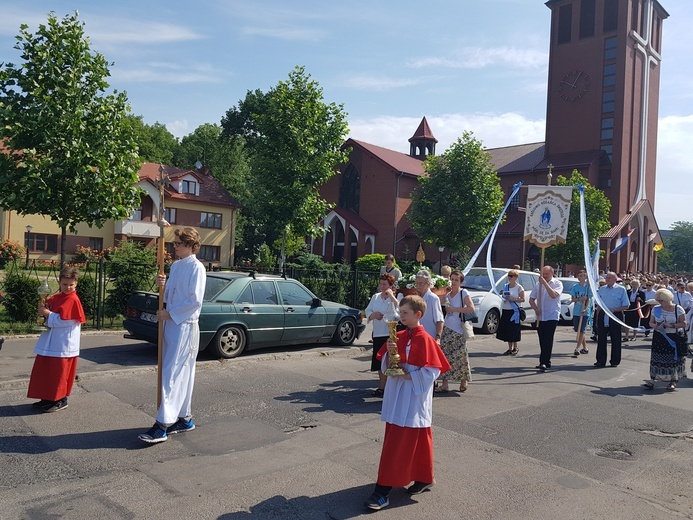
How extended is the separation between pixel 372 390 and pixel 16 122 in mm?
9022

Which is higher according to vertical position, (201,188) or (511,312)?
(201,188)

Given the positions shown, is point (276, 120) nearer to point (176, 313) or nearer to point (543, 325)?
point (543, 325)

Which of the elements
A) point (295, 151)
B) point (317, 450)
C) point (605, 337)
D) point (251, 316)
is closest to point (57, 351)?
point (317, 450)

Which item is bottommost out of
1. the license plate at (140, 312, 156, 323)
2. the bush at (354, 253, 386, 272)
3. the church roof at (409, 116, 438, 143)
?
the license plate at (140, 312, 156, 323)

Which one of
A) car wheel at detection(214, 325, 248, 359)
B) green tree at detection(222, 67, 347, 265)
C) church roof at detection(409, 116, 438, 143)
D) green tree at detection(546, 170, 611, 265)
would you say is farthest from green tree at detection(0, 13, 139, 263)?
church roof at detection(409, 116, 438, 143)

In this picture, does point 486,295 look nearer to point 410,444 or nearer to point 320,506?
point 410,444

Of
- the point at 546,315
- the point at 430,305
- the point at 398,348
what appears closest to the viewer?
the point at 398,348

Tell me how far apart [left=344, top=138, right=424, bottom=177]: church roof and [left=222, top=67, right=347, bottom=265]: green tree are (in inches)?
837

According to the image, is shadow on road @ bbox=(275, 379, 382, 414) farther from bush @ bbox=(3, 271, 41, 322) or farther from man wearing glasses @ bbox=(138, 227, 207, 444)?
bush @ bbox=(3, 271, 41, 322)

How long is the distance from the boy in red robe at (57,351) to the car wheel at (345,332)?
20.4 ft

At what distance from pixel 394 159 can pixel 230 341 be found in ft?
135

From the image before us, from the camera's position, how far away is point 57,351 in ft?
21.7

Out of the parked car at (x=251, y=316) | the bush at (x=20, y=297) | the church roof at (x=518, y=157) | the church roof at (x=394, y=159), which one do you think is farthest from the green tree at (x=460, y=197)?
the bush at (x=20, y=297)

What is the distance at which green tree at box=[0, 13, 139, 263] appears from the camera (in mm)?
11969
